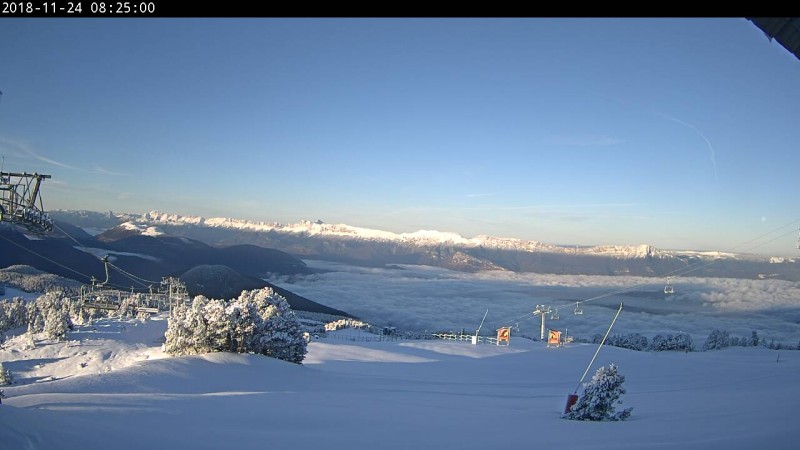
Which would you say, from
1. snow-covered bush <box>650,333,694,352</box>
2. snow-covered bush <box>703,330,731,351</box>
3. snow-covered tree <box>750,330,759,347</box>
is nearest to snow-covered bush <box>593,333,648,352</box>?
snow-covered bush <box>650,333,694,352</box>

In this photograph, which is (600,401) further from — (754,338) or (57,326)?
(754,338)

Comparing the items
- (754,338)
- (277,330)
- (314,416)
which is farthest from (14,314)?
(754,338)

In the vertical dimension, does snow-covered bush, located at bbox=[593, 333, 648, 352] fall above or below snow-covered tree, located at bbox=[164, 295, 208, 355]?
below

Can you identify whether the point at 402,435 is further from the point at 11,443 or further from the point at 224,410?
the point at 11,443

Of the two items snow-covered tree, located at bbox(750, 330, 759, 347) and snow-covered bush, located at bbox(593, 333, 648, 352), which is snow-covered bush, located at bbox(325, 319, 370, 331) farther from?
snow-covered tree, located at bbox(750, 330, 759, 347)

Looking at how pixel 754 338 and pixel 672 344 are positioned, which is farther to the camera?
pixel 754 338

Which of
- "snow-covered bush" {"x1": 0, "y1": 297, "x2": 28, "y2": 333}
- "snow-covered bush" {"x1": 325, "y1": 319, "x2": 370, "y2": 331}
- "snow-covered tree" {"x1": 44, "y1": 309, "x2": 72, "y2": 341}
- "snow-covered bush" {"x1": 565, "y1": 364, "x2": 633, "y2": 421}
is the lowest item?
"snow-covered bush" {"x1": 325, "y1": 319, "x2": 370, "y2": 331}
